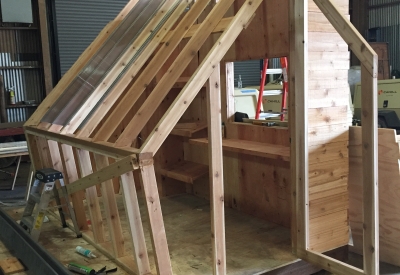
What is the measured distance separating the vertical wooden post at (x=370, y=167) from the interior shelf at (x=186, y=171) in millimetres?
1758

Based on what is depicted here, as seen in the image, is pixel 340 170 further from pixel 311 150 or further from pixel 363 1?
pixel 363 1

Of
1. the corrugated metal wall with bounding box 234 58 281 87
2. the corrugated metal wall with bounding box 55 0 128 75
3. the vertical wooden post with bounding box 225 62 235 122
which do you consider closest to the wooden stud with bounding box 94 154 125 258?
the vertical wooden post with bounding box 225 62 235 122

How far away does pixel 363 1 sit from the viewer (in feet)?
32.0

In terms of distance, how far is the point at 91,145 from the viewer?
106 inches

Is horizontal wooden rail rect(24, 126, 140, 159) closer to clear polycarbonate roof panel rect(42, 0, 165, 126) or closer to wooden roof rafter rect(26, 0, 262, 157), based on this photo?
wooden roof rafter rect(26, 0, 262, 157)

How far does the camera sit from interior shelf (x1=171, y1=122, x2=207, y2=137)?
3927 millimetres

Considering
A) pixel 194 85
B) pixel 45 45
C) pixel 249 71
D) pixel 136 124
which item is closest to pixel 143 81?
pixel 136 124

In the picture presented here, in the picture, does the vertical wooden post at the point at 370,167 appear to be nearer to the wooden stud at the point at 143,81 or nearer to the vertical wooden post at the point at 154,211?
the vertical wooden post at the point at 154,211

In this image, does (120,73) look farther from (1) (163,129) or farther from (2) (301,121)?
(2) (301,121)

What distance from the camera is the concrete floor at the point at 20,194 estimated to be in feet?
9.45

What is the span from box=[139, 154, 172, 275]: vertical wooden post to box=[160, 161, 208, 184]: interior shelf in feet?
5.25

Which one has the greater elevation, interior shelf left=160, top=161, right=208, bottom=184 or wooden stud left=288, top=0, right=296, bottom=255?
wooden stud left=288, top=0, right=296, bottom=255

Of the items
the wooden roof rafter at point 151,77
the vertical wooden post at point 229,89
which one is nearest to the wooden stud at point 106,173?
the wooden roof rafter at point 151,77

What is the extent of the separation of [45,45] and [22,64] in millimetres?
537
